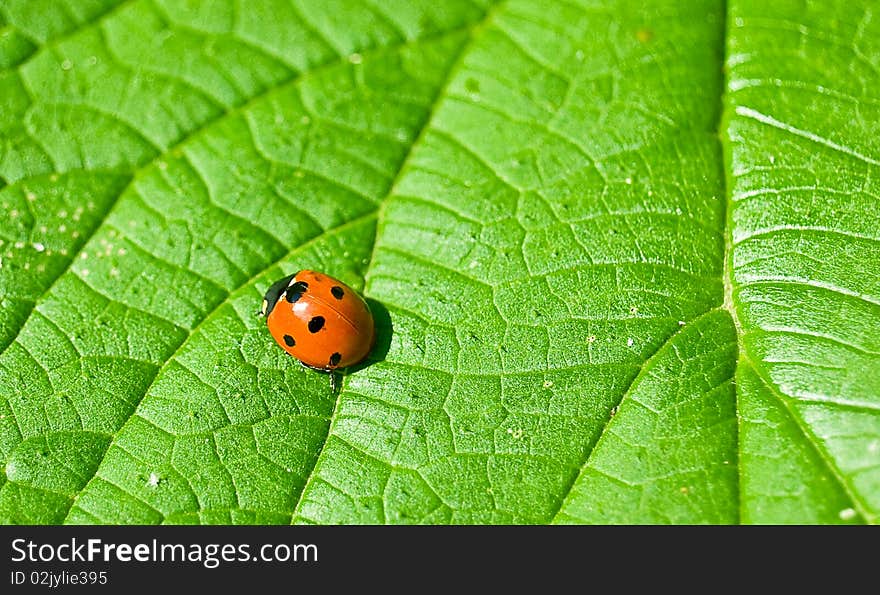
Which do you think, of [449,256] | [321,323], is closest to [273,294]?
[321,323]

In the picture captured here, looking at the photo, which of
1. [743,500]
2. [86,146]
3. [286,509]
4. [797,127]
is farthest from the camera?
[86,146]

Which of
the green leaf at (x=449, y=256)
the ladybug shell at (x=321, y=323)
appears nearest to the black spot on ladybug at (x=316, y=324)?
the ladybug shell at (x=321, y=323)

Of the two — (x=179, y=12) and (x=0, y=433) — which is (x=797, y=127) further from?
(x=0, y=433)

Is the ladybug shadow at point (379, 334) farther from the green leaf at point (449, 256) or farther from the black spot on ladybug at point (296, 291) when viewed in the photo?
the black spot on ladybug at point (296, 291)

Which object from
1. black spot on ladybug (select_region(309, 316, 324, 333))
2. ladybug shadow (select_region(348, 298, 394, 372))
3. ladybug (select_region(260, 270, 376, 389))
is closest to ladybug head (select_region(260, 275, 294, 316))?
ladybug (select_region(260, 270, 376, 389))

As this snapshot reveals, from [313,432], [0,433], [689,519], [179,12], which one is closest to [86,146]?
[179,12]

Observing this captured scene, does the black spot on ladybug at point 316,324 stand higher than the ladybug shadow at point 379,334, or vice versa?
the ladybug shadow at point 379,334

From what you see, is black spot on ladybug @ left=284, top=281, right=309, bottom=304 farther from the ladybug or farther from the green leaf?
the green leaf
